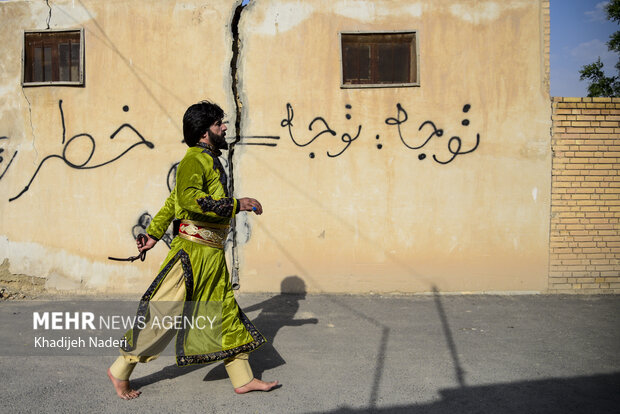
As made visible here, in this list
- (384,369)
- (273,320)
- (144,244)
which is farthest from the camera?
(273,320)

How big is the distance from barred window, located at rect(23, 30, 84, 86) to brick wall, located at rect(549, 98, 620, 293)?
5302 millimetres

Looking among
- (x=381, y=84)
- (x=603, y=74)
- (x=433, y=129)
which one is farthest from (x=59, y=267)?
(x=603, y=74)

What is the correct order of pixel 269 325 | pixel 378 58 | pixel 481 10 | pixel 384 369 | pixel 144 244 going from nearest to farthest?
1. pixel 144 244
2. pixel 384 369
3. pixel 269 325
4. pixel 481 10
5. pixel 378 58

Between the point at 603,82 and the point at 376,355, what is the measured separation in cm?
1514

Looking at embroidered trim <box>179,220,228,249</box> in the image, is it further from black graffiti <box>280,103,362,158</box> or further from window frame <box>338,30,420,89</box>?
window frame <box>338,30,420,89</box>

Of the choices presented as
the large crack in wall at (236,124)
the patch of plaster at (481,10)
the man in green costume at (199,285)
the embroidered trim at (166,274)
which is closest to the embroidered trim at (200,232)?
the man in green costume at (199,285)

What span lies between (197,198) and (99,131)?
3293mm

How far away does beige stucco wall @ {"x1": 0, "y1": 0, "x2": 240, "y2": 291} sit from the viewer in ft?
18.0

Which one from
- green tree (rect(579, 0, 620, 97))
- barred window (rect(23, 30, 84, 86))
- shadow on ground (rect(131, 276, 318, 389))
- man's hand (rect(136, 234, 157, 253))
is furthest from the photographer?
green tree (rect(579, 0, 620, 97))

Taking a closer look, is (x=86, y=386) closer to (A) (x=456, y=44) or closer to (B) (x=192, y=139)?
(B) (x=192, y=139)

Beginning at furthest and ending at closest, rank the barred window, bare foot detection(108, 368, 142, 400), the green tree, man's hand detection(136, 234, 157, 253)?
the green tree < the barred window < man's hand detection(136, 234, 157, 253) < bare foot detection(108, 368, 142, 400)

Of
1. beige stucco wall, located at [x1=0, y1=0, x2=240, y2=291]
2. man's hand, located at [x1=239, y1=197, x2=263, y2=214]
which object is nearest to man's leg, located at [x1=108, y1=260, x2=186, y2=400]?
man's hand, located at [x1=239, y1=197, x2=263, y2=214]

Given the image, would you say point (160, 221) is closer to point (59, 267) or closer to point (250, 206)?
point (250, 206)

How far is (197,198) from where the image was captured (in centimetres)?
281
